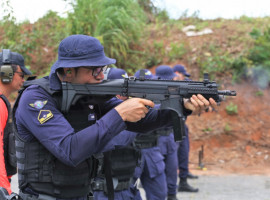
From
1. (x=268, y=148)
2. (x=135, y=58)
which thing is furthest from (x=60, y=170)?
(x=135, y=58)

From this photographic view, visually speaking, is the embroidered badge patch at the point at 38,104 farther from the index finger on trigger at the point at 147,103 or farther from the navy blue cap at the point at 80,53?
the index finger on trigger at the point at 147,103

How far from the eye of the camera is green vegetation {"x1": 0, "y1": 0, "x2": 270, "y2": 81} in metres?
10.9

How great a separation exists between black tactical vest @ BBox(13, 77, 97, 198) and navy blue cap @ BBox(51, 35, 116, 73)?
0.21 m

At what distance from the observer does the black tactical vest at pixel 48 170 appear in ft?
8.07

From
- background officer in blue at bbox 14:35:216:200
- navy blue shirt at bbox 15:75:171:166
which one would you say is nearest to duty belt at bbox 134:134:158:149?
background officer in blue at bbox 14:35:216:200

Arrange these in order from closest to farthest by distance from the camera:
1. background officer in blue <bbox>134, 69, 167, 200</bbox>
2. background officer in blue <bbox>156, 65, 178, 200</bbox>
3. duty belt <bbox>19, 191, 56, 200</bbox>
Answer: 1. duty belt <bbox>19, 191, 56, 200</bbox>
2. background officer in blue <bbox>134, 69, 167, 200</bbox>
3. background officer in blue <bbox>156, 65, 178, 200</bbox>

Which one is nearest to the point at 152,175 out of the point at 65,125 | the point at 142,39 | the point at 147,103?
the point at 147,103

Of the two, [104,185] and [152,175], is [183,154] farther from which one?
[104,185]

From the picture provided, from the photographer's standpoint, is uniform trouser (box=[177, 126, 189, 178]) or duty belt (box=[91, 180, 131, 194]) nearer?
duty belt (box=[91, 180, 131, 194])

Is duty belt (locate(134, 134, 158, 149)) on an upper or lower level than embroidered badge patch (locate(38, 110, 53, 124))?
lower

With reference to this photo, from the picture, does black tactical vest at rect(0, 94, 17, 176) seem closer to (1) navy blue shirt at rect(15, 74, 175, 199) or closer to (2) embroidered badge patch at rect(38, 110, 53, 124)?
(1) navy blue shirt at rect(15, 74, 175, 199)

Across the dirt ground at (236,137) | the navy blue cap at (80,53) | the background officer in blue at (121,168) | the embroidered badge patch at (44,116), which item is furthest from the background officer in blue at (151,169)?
the dirt ground at (236,137)

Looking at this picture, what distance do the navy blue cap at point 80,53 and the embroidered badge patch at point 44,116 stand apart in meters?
0.31

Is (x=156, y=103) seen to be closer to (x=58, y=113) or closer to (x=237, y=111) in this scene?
(x=58, y=113)
